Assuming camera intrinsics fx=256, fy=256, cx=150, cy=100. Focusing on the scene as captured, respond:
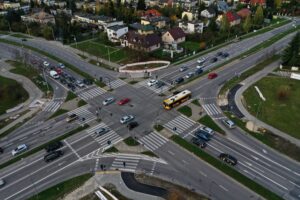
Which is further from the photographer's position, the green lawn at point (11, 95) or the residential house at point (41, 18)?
the residential house at point (41, 18)

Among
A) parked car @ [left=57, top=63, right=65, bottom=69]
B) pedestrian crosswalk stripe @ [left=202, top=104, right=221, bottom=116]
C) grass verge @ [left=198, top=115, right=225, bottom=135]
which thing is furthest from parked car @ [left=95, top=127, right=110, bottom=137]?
parked car @ [left=57, top=63, right=65, bottom=69]

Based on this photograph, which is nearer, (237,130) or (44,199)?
(44,199)

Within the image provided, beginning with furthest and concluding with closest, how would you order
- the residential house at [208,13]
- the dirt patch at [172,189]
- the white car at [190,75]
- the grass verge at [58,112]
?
1. the residential house at [208,13]
2. the white car at [190,75]
3. the grass verge at [58,112]
4. the dirt patch at [172,189]

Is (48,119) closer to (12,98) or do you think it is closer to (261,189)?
(12,98)

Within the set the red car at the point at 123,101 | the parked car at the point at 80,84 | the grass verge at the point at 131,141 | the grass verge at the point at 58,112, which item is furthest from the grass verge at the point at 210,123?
the parked car at the point at 80,84

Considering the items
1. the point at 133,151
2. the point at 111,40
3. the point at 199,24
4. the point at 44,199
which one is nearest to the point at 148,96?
the point at 133,151

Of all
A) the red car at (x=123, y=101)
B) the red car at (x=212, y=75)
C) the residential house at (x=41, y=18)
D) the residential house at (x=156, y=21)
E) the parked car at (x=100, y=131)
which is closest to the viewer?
the parked car at (x=100, y=131)

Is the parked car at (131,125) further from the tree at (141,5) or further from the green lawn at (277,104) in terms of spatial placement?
the tree at (141,5)
